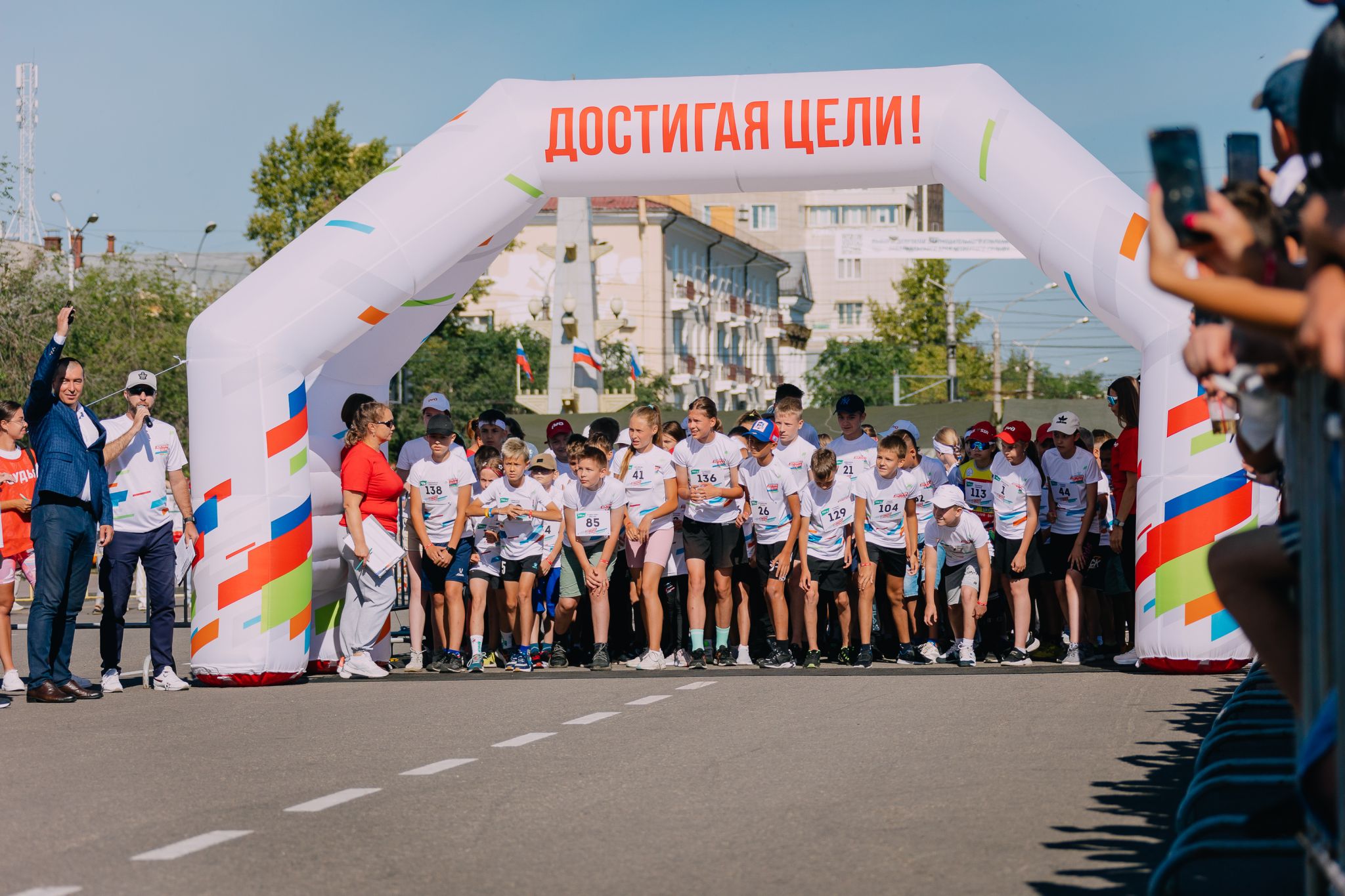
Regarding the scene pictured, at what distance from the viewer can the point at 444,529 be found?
13359 mm

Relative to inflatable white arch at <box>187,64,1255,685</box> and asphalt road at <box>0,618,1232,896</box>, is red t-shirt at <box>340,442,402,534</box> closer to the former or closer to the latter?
inflatable white arch at <box>187,64,1255,685</box>

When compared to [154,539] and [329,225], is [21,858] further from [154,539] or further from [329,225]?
[329,225]

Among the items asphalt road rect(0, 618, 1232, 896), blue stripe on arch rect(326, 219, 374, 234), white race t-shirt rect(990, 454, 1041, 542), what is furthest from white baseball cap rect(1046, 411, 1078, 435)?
blue stripe on arch rect(326, 219, 374, 234)

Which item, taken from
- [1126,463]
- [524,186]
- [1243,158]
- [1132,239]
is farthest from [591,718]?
[1243,158]

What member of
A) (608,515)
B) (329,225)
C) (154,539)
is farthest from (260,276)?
(608,515)

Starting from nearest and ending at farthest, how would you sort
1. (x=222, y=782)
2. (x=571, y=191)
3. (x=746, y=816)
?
(x=746, y=816) → (x=222, y=782) → (x=571, y=191)

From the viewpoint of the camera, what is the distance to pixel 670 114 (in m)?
12.8

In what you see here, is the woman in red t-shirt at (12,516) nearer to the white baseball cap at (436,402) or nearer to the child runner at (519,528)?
the white baseball cap at (436,402)

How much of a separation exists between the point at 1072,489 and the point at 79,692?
748cm

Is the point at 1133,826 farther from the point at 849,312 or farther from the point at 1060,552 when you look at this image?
the point at 849,312

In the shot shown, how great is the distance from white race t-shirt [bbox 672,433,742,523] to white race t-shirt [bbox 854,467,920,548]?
1009 millimetres

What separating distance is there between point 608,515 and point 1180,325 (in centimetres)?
450

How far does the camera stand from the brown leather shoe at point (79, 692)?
36.5 feet

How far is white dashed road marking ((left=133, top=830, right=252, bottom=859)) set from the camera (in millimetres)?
5711
